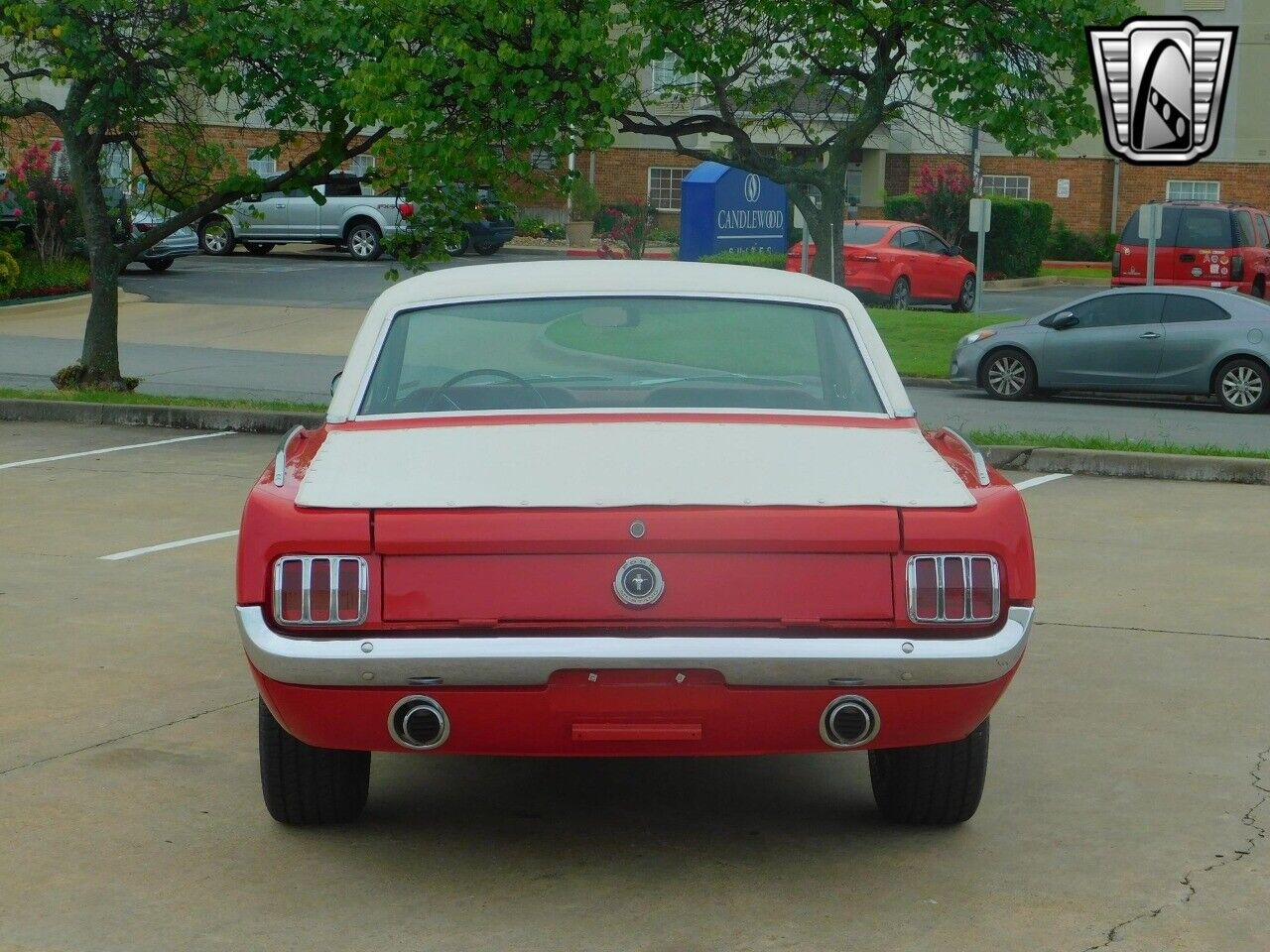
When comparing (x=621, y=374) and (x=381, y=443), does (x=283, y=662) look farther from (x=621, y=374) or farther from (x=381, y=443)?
(x=621, y=374)

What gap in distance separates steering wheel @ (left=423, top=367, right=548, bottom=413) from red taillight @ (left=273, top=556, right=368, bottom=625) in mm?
1139

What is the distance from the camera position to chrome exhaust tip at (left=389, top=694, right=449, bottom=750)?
14.5 feet

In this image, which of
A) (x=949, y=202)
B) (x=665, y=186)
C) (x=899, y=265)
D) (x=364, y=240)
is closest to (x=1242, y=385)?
(x=899, y=265)

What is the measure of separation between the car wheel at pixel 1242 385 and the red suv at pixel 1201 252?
998 cm

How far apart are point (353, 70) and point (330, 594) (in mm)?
11630

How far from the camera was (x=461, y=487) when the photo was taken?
4.55 metres

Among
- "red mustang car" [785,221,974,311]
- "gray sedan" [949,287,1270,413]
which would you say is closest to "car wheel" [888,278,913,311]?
"red mustang car" [785,221,974,311]

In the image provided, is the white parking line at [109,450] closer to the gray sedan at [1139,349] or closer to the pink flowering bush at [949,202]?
the gray sedan at [1139,349]

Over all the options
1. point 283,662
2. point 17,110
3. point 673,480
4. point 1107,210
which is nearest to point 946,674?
point 673,480

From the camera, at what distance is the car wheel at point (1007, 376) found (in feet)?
67.1

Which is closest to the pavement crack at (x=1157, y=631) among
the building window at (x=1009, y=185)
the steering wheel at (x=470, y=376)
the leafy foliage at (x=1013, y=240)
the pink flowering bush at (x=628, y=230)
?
the steering wheel at (x=470, y=376)

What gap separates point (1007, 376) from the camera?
2052 centimetres

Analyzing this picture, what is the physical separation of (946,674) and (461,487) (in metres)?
1.26

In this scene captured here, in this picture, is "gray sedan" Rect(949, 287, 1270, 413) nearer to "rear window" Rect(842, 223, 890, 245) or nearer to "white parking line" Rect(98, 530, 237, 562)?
"rear window" Rect(842, 223, 890, 245)
